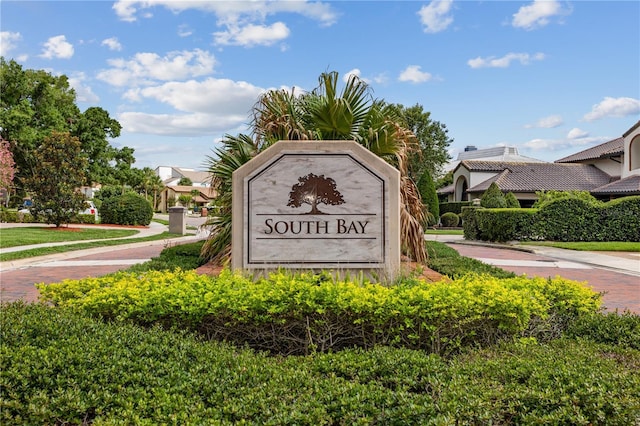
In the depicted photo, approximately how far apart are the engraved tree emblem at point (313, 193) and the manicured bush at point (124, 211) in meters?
24.4

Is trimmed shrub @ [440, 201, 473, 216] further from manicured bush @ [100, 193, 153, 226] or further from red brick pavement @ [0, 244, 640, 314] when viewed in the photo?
red brick pavement @ [0, 244, 640, 314]

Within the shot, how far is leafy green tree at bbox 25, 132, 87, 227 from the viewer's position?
2098 cm

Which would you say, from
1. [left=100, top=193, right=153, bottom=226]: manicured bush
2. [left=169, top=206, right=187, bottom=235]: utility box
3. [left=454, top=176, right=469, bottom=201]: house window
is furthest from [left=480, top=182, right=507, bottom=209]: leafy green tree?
[left=100, top=193, right=153, bottom=226]: manicured bush

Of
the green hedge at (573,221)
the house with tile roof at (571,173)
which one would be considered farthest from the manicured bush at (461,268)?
the house with tile roof at (571,173)

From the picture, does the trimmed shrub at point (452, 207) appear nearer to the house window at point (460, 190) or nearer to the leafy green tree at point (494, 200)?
the house window at point (460, 190)

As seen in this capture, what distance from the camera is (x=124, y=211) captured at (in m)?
28.0

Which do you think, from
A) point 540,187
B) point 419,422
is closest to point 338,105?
point 419,422

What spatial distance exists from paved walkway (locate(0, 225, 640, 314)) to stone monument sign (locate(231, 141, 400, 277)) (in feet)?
12.5

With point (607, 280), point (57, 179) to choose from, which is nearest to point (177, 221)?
point (57, 179)

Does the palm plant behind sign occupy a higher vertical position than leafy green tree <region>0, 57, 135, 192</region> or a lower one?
lower

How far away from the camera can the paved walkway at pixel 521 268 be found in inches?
328

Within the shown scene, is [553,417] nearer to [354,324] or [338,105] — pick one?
[354,324]

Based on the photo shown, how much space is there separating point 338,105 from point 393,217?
215 cm

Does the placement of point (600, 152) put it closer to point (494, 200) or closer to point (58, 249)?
point (494, 200)
